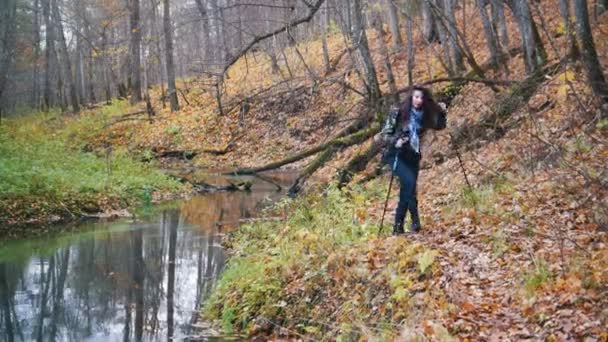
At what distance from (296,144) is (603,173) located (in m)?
18.4

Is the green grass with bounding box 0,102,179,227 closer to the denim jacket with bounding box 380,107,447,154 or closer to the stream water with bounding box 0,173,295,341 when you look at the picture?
the stream water with bounding box 0,173,295,341

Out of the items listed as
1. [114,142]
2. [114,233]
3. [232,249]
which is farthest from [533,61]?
[114,142]

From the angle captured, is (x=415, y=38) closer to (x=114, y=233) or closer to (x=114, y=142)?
(x=114, y=142)

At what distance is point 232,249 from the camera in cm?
1298

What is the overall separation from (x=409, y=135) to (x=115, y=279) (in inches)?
237

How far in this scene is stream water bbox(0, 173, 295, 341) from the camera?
909cm

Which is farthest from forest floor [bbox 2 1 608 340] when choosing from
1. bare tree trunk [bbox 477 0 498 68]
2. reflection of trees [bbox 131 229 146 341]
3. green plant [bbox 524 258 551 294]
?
bare tree trunk [bbox 477 0 498 68]

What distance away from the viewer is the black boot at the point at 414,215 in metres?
8.96

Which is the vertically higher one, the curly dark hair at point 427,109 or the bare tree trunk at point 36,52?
the bare tree trunk at point 36,52

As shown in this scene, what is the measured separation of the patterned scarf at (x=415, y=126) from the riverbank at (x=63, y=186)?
32.8 feet

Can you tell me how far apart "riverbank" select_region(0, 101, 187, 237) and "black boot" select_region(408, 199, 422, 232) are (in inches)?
381

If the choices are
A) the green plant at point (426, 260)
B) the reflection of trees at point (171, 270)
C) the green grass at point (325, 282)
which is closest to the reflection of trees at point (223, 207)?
the reflection of trees at point (171, 270)

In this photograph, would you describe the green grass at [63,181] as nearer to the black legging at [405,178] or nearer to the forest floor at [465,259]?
the forest floor at [465,259]

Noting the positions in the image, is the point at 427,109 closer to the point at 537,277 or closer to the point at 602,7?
the point at 537,277
